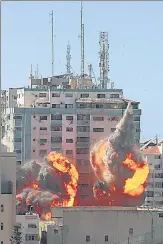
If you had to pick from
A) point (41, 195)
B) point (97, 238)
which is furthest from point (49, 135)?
point (97, 238)

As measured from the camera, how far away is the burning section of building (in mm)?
28984

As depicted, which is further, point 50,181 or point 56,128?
point 56,128

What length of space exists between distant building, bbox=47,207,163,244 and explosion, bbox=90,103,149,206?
221 inches

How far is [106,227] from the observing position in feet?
74.6

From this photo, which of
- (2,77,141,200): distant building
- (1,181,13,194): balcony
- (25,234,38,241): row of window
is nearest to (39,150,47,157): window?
(2,77,141,200): distant building

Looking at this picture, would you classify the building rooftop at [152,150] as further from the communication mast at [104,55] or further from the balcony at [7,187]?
the balcony at [7,187]

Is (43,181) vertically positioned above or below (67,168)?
below

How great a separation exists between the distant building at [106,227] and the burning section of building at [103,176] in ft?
17.9

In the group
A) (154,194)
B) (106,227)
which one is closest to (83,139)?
(154,194)

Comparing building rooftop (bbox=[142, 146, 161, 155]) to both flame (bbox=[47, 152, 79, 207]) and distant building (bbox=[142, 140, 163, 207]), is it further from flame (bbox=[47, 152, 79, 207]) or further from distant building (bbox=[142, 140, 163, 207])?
flame (bbox=[47, 152, 79, 207])

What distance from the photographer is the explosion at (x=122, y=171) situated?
2912cm

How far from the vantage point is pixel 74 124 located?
107ft

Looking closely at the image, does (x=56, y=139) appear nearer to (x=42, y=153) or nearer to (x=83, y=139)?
(x=42, y=153)

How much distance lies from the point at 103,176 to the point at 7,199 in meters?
9.61
